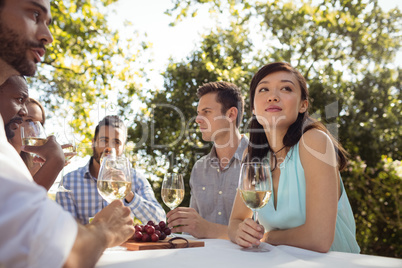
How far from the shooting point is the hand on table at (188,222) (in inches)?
96.8

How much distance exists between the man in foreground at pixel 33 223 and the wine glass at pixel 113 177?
13.2 inches

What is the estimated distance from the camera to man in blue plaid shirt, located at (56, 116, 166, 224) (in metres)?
3.76

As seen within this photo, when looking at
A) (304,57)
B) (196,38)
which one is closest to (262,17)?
(304,57)

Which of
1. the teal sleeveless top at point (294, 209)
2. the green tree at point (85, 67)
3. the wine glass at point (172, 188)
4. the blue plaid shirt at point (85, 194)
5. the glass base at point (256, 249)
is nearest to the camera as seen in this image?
the glass base at point (256, 249)

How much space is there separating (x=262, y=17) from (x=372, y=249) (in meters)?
5.79

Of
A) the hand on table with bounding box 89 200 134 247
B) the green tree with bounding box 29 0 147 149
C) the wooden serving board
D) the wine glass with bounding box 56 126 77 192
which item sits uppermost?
the green tree with bounding box 29 0 147 149

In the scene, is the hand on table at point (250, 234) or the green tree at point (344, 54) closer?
the hand on table at point (250, 234)

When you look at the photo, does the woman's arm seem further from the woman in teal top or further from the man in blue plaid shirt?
the man in blue plaid shirt

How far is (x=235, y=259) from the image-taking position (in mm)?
1521

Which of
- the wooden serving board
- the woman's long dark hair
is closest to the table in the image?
the wooden serving board

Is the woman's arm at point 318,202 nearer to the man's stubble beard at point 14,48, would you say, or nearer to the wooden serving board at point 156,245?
the wooden serving board at point 156,245

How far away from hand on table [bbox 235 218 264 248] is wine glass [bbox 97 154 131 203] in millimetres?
663

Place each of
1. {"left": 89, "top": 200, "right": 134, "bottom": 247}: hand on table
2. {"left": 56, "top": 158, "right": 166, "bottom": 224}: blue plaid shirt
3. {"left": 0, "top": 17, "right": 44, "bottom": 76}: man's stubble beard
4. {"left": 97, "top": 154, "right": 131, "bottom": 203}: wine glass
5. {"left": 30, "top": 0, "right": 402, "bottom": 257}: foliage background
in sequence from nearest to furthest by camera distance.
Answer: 1. {"left": 89, "top": 200, "right": 134, "bottom": 247}: hand on table
2. {"left": 0, "top": 17, "right": 44, "bottom": 76}: man's stubble beard
3. {"left": 97, "top": 154, "right": 131, "bottom": 203}: wine glass
4. {"left": 56, "top": 158, "right": 166, "bottom": 224}: blue plaid shirt
5. {"left": 30, "top": 0, "right": 402, "bottom": 257}: foliage background

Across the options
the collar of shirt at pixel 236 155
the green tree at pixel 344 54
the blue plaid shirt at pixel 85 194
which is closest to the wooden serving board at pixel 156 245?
→ the blue plaid shirt at pixel 85 194
